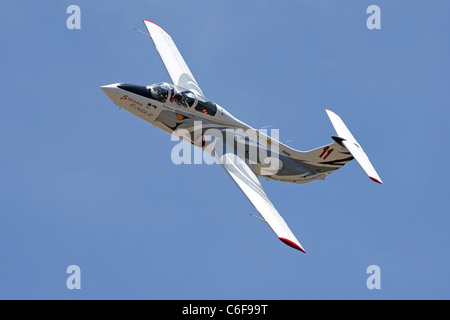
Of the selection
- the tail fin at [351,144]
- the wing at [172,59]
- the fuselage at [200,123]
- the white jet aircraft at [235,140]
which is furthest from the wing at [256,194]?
the wing at [172,59]

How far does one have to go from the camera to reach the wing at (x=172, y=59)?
3553 centimetres

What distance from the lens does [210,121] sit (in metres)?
32.3

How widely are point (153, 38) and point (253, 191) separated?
1249cm

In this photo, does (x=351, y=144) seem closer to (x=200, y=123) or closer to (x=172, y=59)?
(x=200, y=123)

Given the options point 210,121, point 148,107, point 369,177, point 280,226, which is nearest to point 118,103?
point 148,107

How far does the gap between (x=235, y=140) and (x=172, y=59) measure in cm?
711

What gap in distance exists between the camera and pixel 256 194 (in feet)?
96.7

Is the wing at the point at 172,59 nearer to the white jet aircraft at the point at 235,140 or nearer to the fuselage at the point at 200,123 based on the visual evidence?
the white jet aircraft at the point at 235,140

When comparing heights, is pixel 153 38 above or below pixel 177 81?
above

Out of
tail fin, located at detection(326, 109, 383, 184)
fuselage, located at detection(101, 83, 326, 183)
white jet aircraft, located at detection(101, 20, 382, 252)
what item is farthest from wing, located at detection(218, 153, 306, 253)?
tail fin, located at detection(326, 109, 383, 184)

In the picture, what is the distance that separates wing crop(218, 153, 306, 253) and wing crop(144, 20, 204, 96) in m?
5.56

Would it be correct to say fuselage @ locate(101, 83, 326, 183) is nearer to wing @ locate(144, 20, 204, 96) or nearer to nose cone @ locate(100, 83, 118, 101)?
nose cone @ locate(100, 83, 118, 101)

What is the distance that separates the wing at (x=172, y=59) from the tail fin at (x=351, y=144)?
7076 mm

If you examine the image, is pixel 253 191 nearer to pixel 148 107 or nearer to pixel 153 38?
pixel 148 107
